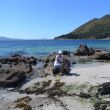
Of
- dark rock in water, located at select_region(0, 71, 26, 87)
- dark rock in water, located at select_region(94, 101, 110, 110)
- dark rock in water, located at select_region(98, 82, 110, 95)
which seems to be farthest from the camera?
dark rock in water, located at select_region(0, 71, 26, 87)

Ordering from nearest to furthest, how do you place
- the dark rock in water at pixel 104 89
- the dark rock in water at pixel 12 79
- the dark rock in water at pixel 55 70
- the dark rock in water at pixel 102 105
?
the dark rock in water at pixel 102 105 < the dark rock in water at pixel 104 89 < the dark rock in water at pixel 12 79 < the dark rock in water at pixel 55 70

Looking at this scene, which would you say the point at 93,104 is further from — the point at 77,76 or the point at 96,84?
the point at 77,76

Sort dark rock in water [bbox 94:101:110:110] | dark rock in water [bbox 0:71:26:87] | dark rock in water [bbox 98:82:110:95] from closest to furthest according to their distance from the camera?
dark rock in water [bbox 94:101:110:110], dark rock in water [bbox 98:82:110:95], dark rock in water [bbox 0:71:26:87]

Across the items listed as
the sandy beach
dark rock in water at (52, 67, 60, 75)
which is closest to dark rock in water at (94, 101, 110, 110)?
the sandy beach

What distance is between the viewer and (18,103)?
2036cm

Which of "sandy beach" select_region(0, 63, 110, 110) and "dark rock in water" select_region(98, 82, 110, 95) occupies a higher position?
"dark rock in water" select_region(98, 82, 110, 95)

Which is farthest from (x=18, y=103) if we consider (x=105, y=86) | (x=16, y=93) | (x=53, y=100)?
(x=105, y=86)

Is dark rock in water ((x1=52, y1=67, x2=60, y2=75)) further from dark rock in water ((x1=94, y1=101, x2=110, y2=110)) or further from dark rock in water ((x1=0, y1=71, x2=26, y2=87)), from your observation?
dark rock in water ((x1=94, y1=101, x2=110, y2=110))

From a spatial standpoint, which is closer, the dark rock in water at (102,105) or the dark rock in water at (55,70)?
the dark rock in water at (102,105)

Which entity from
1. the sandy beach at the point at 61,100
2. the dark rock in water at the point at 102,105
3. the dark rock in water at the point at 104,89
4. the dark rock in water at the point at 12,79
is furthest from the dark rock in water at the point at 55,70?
the dark rock in water at the point at 102,105

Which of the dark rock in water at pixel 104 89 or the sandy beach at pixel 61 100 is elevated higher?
the dark rock in water at pixel 104 89

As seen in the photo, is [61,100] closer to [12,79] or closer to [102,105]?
[102,105]

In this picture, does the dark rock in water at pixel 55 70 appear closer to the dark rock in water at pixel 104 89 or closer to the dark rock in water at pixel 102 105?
the dark rock in water at pixel 104 89

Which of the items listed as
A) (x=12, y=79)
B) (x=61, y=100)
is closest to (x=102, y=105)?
(x=61, y=100)
